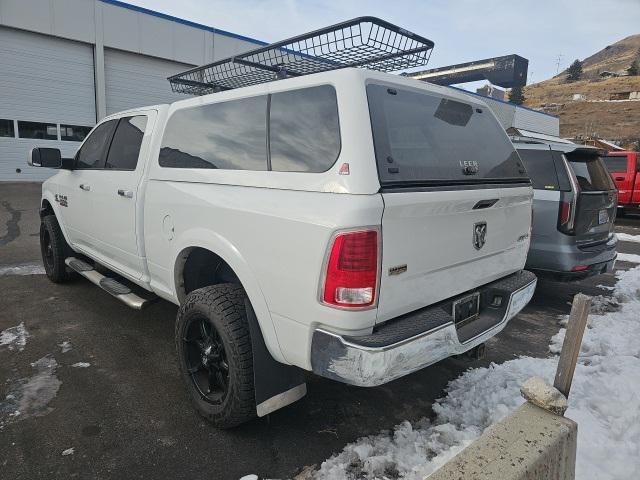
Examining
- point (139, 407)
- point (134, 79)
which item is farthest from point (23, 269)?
point (134, 79)

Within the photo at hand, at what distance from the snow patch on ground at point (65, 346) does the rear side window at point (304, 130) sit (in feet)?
8.28

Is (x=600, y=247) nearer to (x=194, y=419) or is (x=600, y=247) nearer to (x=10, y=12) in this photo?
(x=194, y=419)

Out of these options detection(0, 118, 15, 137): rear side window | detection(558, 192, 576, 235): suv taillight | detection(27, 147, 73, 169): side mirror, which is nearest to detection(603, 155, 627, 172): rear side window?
detection(558, 192, 576, 235): suv taillight

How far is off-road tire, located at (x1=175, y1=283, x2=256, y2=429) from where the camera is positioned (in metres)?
2.38

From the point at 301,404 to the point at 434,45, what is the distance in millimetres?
2497

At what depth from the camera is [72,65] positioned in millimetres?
15852

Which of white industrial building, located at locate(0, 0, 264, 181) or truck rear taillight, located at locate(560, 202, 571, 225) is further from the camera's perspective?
white industrial building, located at locate(0, 0, 264, 181)

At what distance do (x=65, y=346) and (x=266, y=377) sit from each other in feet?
7.25

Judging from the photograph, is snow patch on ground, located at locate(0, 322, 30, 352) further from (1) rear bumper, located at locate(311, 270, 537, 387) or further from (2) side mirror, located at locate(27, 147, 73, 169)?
(1) rear bumper, located at locate(311, 270, 537, 387)

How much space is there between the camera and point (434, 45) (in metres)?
2.86

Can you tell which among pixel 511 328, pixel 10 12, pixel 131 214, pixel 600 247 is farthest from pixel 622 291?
pixel 10 12

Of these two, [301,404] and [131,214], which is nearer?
[301,404]

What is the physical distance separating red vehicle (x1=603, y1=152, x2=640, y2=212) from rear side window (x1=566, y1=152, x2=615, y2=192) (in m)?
9.48

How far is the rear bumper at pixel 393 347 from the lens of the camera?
1.96 m
